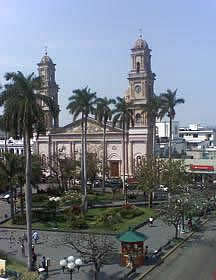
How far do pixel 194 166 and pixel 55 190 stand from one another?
28886mm

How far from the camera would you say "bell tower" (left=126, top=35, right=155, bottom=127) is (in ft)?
275

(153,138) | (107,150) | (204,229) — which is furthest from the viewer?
(107,150)

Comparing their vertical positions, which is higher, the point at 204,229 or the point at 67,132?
the point at 67,132

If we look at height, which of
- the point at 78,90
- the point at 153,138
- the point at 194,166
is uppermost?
the point at 78,90

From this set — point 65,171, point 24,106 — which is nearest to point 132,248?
point 24,106

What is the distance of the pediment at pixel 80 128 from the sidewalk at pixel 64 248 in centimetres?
3977

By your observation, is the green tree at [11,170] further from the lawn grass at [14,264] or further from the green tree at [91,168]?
the green tree at [91,168]

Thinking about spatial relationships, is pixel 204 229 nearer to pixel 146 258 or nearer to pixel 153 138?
pixel 146 258

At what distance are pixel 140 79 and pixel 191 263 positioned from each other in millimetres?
57033

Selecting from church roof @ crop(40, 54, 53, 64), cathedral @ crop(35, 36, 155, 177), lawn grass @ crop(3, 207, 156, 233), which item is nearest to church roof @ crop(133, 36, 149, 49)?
cathedral @ crop(35, 36, 155, 177)

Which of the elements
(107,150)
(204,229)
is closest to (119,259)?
(204,229)

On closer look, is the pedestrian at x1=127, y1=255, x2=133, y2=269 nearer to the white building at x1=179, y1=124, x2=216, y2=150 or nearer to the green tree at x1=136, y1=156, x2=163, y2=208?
the green tree at x1=136, y1=156, x2=163, y2=208

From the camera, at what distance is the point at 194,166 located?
8238 cm

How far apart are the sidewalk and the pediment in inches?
1566
